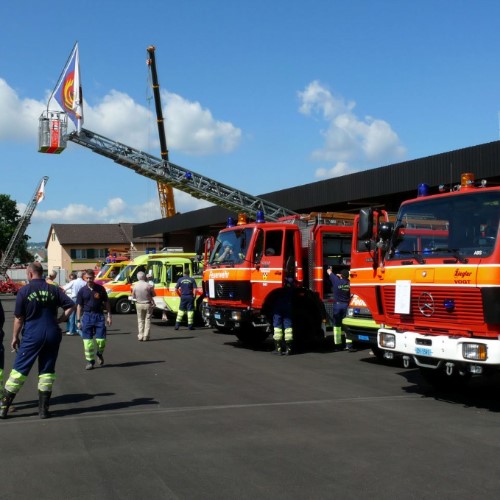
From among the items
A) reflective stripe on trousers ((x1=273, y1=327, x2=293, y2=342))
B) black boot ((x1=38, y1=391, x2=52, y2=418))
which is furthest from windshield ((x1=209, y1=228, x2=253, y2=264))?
black boot ((x1=38, y1=391, x2=52, y2=418))

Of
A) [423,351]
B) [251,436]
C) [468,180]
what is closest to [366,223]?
[468,180]

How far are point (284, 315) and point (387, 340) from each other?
5.05 m

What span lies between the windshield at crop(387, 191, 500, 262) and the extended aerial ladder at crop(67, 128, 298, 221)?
53.1 feet

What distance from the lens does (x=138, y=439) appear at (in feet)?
21.7

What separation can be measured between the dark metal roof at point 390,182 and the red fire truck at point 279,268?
123 inches

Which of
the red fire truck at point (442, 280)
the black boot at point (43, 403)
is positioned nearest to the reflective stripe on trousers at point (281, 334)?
the red fire truck at point (442, 280)

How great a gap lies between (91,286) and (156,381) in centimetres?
277

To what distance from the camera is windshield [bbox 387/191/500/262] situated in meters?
7.86

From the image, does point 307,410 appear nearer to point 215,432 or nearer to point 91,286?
point 215,432

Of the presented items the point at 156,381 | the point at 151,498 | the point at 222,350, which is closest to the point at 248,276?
the point at 222,350

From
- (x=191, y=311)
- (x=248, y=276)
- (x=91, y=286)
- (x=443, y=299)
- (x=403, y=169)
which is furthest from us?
(x=403, y=169)

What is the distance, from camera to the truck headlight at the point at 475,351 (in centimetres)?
738

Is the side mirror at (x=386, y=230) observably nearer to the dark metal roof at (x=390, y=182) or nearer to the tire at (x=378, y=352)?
the tire at (x=378, y=352)

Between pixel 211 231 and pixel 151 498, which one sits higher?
pixel 211 231
